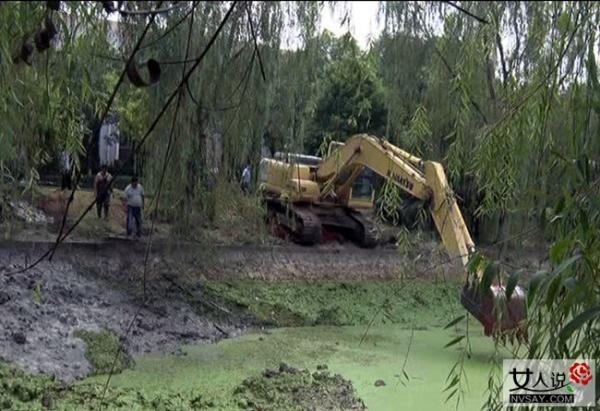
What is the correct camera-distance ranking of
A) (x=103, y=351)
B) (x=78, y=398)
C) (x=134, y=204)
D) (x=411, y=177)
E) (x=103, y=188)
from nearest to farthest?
(x=103, y=188) → (x=78, y=398) → (x=411, y=177) → (x=103, y=351) → (x=134, y=204)

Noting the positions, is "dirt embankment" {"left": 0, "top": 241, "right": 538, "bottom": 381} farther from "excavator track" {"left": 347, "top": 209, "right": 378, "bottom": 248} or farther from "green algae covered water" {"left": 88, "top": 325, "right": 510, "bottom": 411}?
"excavator track" {"left": 347, "top": 209, "right": 378, "bottom": 248}

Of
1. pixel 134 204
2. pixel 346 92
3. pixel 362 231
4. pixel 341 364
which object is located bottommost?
pixel 341 364

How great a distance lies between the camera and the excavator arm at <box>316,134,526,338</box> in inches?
94.7

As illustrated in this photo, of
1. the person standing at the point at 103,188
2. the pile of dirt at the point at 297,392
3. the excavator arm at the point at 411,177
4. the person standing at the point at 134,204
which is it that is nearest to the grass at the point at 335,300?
the person standing at the point at 134,204

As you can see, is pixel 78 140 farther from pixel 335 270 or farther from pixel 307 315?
pixel 335 270

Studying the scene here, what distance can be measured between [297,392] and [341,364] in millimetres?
1461

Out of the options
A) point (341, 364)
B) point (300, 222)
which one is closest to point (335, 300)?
point (300, 222)

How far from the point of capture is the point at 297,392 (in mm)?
5270

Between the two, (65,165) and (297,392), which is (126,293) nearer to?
(297,392)

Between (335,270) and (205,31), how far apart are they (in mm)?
7439

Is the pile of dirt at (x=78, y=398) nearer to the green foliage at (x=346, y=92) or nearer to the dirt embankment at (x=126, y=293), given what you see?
the dirt embankment at (x=126, y=293)

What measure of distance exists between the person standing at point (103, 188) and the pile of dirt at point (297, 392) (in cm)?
161

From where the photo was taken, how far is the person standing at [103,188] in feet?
5.86

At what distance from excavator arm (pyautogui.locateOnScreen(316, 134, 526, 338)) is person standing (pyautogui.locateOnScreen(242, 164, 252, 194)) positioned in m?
0.58
